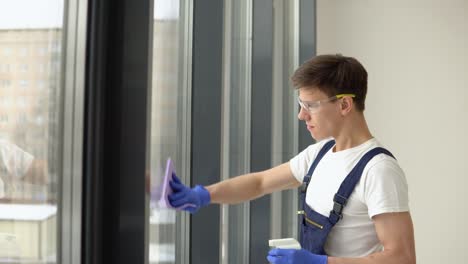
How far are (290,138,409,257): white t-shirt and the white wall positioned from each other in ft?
7.02

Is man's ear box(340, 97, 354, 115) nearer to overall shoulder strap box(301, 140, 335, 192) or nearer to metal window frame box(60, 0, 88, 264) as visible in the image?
overall shoulder strap box(301, 140, 335, 192)

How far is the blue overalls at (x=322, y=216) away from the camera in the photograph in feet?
4.71

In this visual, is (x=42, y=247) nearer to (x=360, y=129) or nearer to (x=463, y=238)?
(x=360, y=129)

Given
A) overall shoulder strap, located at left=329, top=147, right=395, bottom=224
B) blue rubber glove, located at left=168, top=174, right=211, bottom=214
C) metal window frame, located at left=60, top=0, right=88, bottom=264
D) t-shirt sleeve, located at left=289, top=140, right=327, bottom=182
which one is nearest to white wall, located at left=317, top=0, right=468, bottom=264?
t-shirt sleeve, located at left=289, top=140, right=327, bottom=182

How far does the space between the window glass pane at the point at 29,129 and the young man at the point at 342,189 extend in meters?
0.52

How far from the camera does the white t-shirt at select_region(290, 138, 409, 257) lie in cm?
134

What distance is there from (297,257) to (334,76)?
57cm

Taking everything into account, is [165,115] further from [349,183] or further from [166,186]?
[349,183]

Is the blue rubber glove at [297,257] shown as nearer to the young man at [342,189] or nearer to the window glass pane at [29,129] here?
the young man at [342,189]

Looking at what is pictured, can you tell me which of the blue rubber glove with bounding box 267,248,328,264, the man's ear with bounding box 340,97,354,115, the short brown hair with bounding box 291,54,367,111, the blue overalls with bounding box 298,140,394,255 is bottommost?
the blue rubber glove with bounding box 267,248,328,264

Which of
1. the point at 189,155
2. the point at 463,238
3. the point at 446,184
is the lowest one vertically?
the point at 463,238

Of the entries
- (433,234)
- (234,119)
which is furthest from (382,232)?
(433,234)

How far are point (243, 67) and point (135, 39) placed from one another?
55.5 inches

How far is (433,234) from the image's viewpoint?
3.55 metres
